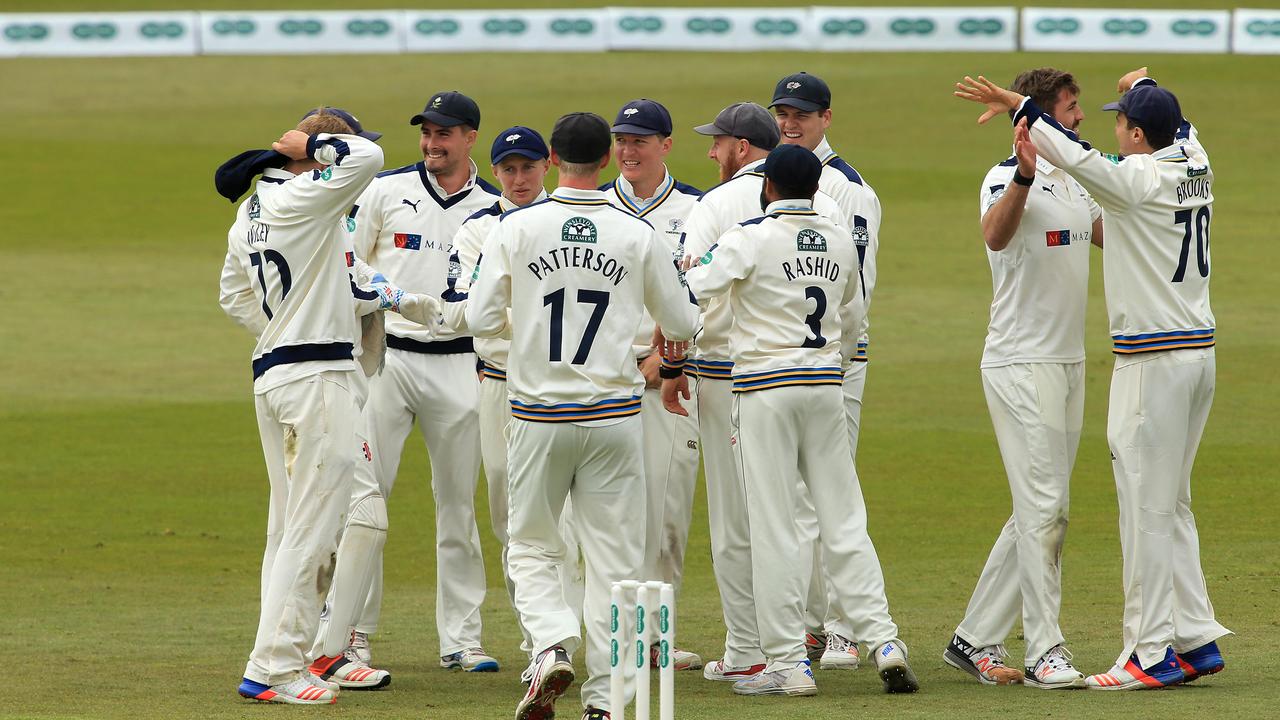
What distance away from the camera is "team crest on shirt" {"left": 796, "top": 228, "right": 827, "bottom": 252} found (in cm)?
765

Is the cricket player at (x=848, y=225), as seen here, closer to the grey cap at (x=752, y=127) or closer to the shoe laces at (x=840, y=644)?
the shoe laces at (x=840, y=644)

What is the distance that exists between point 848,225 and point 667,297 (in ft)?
→ 5.09

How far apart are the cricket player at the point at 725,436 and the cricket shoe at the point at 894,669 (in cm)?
76

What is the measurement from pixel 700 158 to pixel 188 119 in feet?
38.8

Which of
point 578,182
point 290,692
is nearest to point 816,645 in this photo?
point 290,692

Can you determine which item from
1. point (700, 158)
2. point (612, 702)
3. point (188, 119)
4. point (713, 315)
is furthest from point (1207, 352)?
point (188, 119)

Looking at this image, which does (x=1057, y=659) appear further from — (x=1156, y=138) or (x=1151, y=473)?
(x=1156, y=138)

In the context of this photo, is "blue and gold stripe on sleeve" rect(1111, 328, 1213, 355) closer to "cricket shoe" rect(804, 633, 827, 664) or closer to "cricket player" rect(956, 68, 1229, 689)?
"cricket player" rect(956, 68, 1229, 689)

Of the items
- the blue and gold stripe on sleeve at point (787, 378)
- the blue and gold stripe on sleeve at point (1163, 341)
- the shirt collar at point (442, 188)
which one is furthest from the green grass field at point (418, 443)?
the shirt collar at point (442, 188)

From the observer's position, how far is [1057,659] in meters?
7.71

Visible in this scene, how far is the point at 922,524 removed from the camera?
40.0 ft

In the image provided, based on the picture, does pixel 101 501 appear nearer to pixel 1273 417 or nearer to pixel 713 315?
pixel 713 315

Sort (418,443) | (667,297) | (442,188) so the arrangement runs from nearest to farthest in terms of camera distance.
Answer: (667,297)
(442,188)
(418,443)

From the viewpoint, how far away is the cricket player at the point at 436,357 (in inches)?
348
